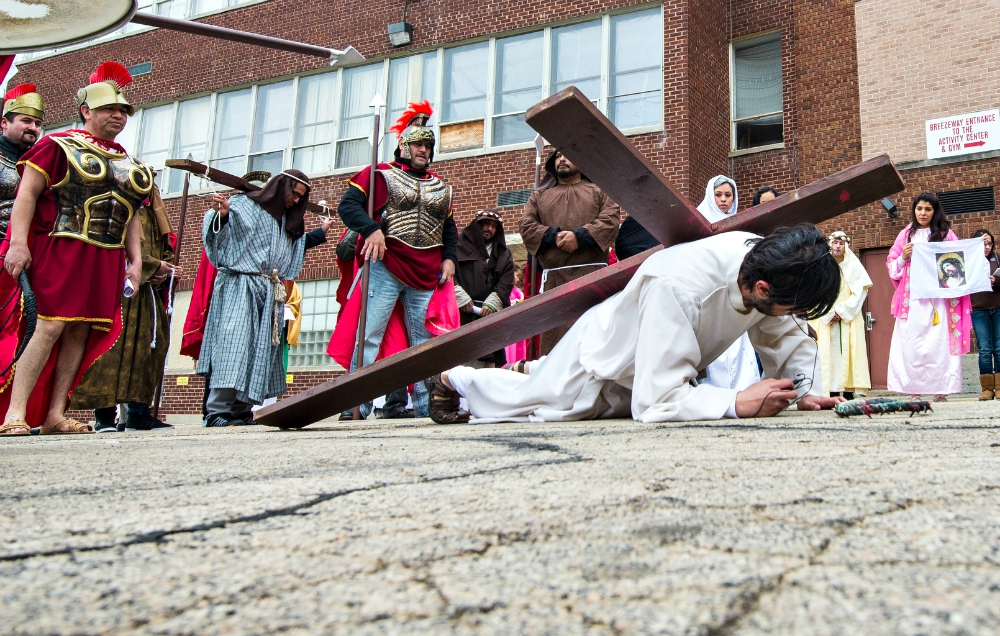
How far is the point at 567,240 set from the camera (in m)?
5.12

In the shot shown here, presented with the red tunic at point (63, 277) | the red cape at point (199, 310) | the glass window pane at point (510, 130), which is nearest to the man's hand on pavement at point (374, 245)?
the red cape at point (199, 310)

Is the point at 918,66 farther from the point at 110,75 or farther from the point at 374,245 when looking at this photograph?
the point at 110,75

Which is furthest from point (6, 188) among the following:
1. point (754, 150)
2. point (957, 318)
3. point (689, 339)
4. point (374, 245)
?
point (754, 150)

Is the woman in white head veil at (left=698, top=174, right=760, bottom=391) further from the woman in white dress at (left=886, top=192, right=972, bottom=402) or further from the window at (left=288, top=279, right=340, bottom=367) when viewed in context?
the window at (left=288, top=279, right=340, bottom=367)

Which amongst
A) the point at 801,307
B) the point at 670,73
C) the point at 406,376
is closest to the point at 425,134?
the point at 406,376

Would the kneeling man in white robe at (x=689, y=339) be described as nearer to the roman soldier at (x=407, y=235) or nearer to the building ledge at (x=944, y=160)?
the roman soldier at (x=407, y=235)

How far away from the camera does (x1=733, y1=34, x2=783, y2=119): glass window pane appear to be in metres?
12.0

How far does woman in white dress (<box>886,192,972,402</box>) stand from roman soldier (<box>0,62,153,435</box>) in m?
6.03

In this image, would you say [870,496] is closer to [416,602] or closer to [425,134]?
[416,602]

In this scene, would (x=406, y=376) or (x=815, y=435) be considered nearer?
(x=815, y=435)

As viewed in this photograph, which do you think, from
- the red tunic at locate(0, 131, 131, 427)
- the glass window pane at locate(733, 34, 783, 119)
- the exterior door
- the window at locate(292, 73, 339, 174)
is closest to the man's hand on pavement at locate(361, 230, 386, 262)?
the red tunic at locate(0, 131, 131, 427)

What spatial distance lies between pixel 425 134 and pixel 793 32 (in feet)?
26.0

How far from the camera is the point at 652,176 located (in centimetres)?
290

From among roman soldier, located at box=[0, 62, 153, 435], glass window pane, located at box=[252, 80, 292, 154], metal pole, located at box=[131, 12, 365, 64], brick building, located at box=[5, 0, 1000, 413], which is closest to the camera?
roman soldier, located at box=[0, 62, 153, 435]
